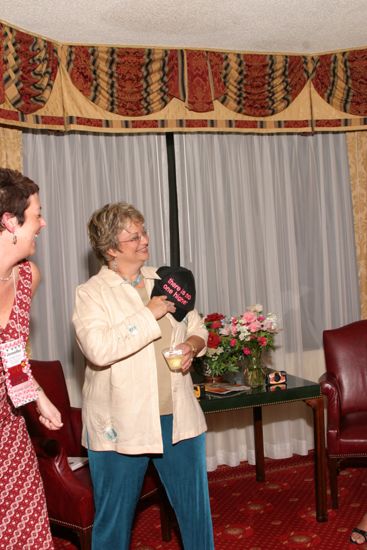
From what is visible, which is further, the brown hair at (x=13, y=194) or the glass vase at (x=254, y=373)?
the glass vase at (x=254, y=373)

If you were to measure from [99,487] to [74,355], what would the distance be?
2084 mm

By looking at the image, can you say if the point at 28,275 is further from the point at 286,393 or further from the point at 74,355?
the point at 74,355

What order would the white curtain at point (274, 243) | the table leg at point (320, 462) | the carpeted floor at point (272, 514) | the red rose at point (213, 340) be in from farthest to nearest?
the white curtain at point (274, 243) < the red rose at point (213, 340) < the table leg at point (320, 462) < the carpeted floor at point (272, 514)

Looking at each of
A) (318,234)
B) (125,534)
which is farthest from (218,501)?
(318,234)

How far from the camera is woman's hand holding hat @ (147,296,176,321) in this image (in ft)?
8.57

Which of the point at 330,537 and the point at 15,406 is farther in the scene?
the point at 330,537

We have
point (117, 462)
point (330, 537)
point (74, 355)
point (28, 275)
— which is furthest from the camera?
point (74, 355)

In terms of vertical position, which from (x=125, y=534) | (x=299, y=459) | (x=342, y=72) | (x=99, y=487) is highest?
(x=342, y=72)

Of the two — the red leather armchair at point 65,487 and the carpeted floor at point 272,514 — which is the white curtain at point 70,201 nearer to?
the red leather armchair at point 65,487

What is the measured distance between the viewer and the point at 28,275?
2.40 metres

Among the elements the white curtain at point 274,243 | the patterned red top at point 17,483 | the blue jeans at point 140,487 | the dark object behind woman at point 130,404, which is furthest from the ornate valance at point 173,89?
the blue jeans at point 140,487

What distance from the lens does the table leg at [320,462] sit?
3.90 meters

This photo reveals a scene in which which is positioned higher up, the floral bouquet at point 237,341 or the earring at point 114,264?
the earring at point 114,264

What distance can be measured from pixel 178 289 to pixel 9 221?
768mm
